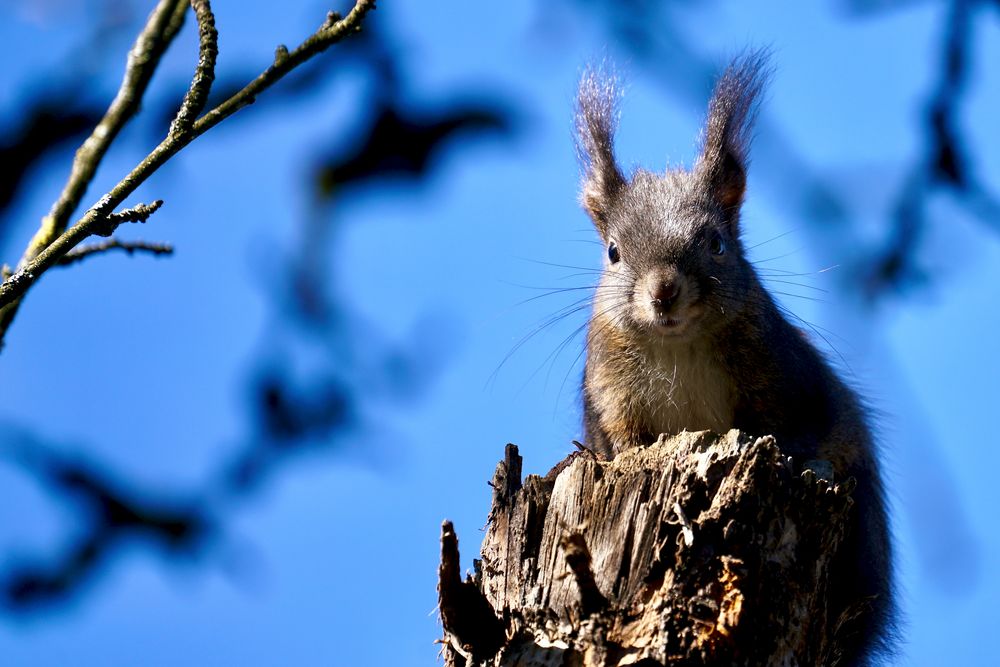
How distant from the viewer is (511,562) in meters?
3.78

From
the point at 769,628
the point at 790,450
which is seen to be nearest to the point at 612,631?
the point at 769,628

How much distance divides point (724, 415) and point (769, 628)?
5.09ft

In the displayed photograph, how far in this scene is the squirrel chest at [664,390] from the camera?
16.0 ft

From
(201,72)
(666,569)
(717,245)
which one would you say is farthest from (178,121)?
(717,245)

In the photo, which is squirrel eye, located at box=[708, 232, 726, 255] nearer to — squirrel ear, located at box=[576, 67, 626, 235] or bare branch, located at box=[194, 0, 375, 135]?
squirrel ear, located at box=[576, 67, 626, 235]

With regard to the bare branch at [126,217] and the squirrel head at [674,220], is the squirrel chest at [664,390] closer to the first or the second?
the squirrel head at [674,220]

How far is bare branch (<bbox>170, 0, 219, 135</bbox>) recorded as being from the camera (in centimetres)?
242

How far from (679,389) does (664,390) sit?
0.22ft

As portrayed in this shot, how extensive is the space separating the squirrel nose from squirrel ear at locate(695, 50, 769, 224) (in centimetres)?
95

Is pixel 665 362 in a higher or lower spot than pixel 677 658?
higher

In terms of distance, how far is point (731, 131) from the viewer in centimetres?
550

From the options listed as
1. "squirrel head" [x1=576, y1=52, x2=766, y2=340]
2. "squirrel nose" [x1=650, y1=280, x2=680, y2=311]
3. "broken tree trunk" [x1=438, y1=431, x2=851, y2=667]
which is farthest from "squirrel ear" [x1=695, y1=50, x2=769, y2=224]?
"broken tree trunk" [x1=438, y1=431, x2=851, y2=667]

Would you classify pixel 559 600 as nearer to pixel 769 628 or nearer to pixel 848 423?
pixel 769 628

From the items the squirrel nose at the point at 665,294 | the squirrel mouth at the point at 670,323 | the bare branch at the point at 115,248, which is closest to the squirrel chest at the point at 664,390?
the squirrel mouth at the point at 670,323
